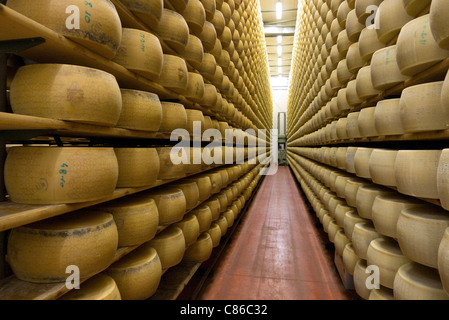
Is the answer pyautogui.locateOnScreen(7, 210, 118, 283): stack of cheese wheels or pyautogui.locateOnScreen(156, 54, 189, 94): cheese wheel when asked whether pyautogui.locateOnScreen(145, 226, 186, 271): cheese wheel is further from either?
pyautogui.locateOnScreen(156, 54, 189, 94): cheese wheel

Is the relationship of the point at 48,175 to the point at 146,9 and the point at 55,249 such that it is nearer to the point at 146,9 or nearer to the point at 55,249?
the point at 55,249

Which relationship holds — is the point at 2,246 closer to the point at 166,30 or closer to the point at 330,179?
the point at 166,30

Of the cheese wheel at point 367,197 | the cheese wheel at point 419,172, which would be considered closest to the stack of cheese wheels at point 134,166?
the cheese wheel at point 419,172

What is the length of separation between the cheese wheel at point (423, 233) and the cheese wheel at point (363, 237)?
54cm

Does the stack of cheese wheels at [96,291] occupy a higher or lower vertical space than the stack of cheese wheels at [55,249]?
lower

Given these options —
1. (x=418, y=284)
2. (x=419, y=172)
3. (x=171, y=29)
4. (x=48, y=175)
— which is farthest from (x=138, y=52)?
(x=418, y=284)

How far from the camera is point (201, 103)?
8.84 feet

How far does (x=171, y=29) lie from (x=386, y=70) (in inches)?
47.5

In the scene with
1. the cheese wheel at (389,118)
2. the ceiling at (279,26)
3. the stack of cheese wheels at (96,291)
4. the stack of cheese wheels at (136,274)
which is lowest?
the stack of cheese wheels at (136,274)

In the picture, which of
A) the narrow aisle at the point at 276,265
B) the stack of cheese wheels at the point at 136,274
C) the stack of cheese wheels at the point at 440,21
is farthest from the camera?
the narrow aisle at the point at 276,265

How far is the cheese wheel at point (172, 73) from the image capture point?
185 centimetres

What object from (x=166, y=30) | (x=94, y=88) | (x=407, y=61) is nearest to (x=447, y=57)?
(x=407, y=61)

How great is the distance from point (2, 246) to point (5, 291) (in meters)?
0.21

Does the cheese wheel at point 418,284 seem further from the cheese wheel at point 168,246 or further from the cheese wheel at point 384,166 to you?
the cheese wheel at point 168,246
